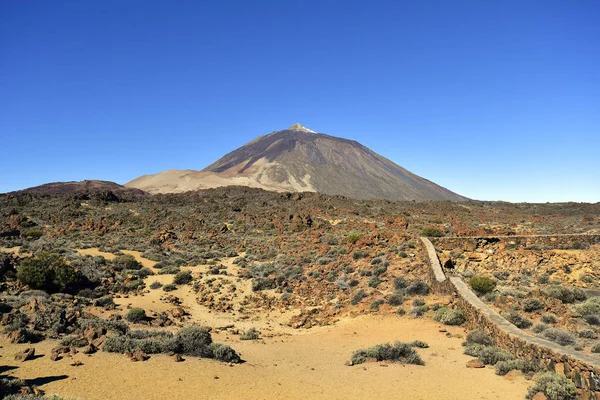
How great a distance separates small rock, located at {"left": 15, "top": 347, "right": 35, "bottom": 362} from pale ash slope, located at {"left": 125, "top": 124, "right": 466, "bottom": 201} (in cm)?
8523

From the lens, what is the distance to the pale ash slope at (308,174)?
99.4 meters

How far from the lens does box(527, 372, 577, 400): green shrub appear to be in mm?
5527

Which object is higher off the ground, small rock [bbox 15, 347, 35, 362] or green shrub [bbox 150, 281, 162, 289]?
small rock [bbox 15, 347, 35, 362]

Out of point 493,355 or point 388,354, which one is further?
point 388,354

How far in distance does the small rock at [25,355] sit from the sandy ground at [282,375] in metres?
0.12

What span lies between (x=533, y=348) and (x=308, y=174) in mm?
103295

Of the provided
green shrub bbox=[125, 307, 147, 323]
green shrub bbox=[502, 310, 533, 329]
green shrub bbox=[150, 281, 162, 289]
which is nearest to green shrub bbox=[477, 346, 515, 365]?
green shrub bbox=[502, 310, 533, 329]

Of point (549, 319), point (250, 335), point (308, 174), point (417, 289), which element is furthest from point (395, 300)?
point (308, 174)

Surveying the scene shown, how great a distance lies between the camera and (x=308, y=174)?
110 metres

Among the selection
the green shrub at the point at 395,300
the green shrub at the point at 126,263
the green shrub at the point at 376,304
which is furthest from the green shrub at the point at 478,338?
the green shrub at the point at 126,263

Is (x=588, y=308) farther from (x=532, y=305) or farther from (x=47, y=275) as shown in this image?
(x=47, y=275)

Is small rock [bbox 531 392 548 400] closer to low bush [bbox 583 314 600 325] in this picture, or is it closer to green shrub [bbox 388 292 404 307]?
low bush [bbox 583 314 600 325]

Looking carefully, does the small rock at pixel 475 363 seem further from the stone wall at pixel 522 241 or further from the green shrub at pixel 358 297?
the stone wall at pixel 522 241

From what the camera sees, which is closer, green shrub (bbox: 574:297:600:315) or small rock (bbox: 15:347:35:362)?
small rock (bbox: 15:347:35:362)
